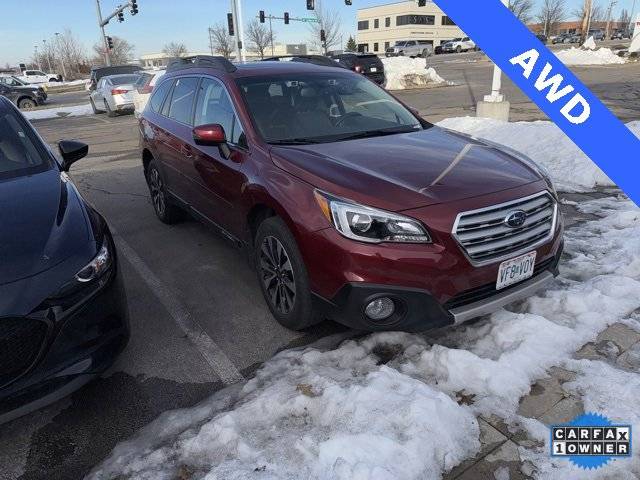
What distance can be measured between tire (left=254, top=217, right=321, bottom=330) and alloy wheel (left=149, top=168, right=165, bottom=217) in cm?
260

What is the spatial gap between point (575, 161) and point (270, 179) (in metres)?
5.49

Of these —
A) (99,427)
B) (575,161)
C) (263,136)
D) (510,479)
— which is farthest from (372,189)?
(575,161)

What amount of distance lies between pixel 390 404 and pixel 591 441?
95 centimetres

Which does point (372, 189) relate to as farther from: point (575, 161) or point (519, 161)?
point (575, 161)

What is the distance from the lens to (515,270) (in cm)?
290

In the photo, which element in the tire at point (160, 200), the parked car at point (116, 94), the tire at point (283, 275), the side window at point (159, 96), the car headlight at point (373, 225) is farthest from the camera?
the parked car at point (116, 94)

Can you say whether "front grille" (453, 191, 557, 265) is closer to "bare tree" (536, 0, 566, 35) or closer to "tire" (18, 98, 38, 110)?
"tire" (18, 98, 38, 110)

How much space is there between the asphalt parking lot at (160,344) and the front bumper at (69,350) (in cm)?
34

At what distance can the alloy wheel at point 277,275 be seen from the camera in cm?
317

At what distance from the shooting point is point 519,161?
11.1 feet

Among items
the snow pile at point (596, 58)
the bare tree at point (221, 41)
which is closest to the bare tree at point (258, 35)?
the bare tree at point (221, 41)

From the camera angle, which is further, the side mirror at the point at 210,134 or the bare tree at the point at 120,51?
the bare tree at the point at 120,51

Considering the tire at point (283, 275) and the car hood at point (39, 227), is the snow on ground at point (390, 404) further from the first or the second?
the car hood at point (39, 227)

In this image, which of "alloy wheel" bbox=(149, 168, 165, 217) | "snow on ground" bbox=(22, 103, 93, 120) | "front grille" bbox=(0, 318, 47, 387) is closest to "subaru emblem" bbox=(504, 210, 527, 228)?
"front grille" bbox=(0, 318, 47, 387)
